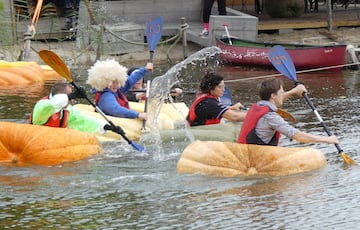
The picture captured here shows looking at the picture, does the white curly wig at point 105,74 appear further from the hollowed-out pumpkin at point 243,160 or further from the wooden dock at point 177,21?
the wooden dock at point 177,21

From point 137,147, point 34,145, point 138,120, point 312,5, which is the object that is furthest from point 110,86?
point 312,5

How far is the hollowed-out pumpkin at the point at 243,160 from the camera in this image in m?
9.18

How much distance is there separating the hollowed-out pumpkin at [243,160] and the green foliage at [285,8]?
13.0m

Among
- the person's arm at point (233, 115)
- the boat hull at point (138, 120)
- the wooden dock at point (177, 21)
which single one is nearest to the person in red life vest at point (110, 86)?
the boat hull at point (138, 120)

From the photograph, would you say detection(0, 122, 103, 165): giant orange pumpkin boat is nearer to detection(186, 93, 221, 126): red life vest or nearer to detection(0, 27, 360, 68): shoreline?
detection(186, 93, 221, 126): red life vest

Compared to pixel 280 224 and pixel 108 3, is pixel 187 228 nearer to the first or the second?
pixel 280 224

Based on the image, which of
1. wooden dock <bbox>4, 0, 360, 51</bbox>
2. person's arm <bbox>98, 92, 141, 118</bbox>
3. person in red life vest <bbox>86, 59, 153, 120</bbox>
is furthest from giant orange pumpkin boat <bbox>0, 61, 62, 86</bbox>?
person's arm <bbox>98, 92, 141, 118</bbox>

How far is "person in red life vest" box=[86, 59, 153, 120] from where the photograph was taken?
11.2 m

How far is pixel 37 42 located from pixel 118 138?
9329 mm

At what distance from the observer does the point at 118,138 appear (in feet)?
36.9

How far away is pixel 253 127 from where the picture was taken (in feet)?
30.7

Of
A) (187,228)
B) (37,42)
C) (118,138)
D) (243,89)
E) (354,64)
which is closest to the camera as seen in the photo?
(187,228)

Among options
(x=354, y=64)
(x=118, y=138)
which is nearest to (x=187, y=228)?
(x=118, y=138)

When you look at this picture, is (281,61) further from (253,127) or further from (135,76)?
(135,76)
